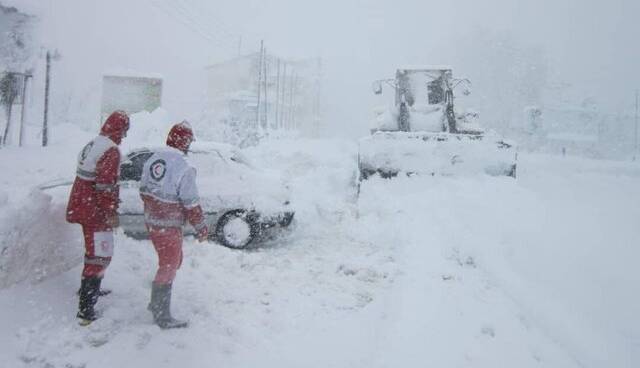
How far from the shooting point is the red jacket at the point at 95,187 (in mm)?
4129

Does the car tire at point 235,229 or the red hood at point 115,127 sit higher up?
the red hood at point 115,127

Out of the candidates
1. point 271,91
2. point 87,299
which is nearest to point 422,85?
point 87,299

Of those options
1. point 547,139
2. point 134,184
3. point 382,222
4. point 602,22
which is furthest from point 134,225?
point 602,22

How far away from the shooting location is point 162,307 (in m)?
4.22

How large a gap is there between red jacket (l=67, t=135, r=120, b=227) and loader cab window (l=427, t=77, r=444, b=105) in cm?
1106

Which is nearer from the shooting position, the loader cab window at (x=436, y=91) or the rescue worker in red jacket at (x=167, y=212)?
the rescue worker in red jacket at (x=167, y=212)

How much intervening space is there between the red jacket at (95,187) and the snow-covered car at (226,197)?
9.35 ft

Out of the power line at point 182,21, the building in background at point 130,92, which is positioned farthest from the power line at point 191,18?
the building in background at point 130,92

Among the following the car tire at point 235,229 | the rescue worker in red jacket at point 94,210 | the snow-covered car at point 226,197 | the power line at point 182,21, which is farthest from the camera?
the power line at point 182,21

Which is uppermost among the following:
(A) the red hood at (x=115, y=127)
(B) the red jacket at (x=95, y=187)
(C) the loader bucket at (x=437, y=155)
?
(C) the loader bucket at (x=437, y=155)

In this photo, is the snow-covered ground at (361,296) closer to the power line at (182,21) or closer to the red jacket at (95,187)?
the red jacket at (95,187)

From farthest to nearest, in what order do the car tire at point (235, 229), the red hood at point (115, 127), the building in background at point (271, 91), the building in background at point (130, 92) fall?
the building in background at point (271, 91)
the building in background at point (130, 92)
the car tire at point (235, 229)
the red hood at point (115, 127)

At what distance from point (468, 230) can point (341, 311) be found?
283cm

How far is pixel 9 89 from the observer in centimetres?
1586
